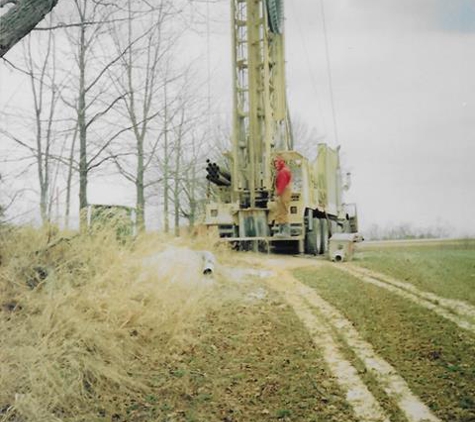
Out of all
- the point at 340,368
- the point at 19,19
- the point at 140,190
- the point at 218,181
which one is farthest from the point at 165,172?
the point at 340,368

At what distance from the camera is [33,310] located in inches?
160

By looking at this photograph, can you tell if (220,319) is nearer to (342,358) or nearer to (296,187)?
(342,358)

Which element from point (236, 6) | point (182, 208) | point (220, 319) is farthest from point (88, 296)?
point (182, 208)

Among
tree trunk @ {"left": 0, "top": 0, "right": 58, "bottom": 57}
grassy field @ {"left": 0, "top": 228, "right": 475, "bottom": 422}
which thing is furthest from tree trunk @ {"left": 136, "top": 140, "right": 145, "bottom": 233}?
tree trunk @ {"left": 0, "top": 0, "right": 58, "bottom": 57}

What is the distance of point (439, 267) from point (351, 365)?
0.73 meters

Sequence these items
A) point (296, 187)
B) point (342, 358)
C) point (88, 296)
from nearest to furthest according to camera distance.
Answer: point (342, 358), point (88, 296), point (296, 187)

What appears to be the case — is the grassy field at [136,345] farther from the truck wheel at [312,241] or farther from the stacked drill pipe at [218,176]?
the truck wheel at [312,241]

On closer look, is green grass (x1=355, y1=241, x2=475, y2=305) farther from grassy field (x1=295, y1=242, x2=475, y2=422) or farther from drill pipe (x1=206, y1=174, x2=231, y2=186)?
drill pipe (x1=206, y1=174, x2=231, y2=186)

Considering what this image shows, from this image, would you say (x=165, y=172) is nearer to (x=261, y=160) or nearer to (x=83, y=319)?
(x=261, y=160)

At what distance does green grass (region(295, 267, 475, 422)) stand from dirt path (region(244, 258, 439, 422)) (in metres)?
0.05

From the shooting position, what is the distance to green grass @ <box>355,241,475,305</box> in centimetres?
270

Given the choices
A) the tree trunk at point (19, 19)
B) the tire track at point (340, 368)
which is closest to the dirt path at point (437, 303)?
the tire track at point (340, 368)

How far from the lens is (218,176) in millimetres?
8609

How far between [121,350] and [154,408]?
0.81 m
